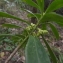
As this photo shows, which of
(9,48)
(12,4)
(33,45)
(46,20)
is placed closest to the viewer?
(33,45)

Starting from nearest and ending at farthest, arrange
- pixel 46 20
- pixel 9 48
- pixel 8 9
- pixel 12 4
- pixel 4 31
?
pixel 46 20
pixel 9 48
pixel 4 31
pixel 8 9
pixel 12 4

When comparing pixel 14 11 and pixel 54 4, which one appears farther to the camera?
pixel 14 11

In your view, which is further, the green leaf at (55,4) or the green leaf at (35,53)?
the green leaf at (55,4)

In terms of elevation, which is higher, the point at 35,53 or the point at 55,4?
the point at 55,4

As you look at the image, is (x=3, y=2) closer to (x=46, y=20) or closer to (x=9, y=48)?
(x=9, y=48)

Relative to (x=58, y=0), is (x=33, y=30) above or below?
below

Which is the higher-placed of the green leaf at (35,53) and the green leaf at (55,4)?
the green leaf at (55,4)

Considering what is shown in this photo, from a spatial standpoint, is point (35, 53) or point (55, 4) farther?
point (55, 4)

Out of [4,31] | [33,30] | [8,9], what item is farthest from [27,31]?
[8,9]
